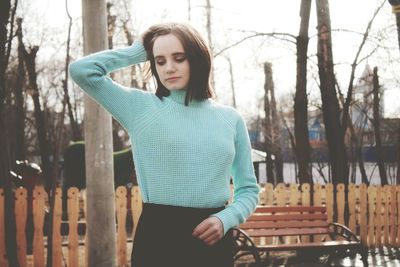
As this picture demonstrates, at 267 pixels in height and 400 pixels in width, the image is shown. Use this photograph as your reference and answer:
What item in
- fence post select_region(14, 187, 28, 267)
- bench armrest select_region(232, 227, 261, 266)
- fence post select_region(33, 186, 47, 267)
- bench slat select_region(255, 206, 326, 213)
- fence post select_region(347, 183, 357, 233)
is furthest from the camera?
fence post select_region(347, 183, 357, 233)

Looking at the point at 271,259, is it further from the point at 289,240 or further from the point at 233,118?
the point at 233,118

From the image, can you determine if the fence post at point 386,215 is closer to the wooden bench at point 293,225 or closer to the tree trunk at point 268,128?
the wooden bench at point 293,225

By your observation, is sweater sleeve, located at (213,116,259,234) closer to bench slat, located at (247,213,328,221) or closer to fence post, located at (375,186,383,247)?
bench slat, located at (247,213,328,221)

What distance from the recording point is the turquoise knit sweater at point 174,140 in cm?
171

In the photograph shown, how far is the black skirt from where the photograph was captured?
1.68m

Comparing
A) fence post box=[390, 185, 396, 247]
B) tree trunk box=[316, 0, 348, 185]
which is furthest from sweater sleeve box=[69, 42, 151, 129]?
tree trunk box=[316, 0, 348, 185]

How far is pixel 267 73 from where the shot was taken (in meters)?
29.7

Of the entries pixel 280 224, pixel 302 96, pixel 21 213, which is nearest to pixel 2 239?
pixel 21 213

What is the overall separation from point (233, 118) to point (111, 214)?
3.81m

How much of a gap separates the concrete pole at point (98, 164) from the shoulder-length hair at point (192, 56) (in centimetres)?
348

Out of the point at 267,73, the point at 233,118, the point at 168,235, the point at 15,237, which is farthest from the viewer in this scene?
the point at 267,73

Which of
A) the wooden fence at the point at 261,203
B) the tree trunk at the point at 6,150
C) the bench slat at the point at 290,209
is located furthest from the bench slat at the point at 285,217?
the tree trunk at the point at 6,150

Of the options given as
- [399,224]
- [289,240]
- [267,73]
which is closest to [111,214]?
[289,240]

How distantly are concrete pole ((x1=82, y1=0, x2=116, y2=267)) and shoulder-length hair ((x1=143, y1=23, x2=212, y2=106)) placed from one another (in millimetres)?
3479
